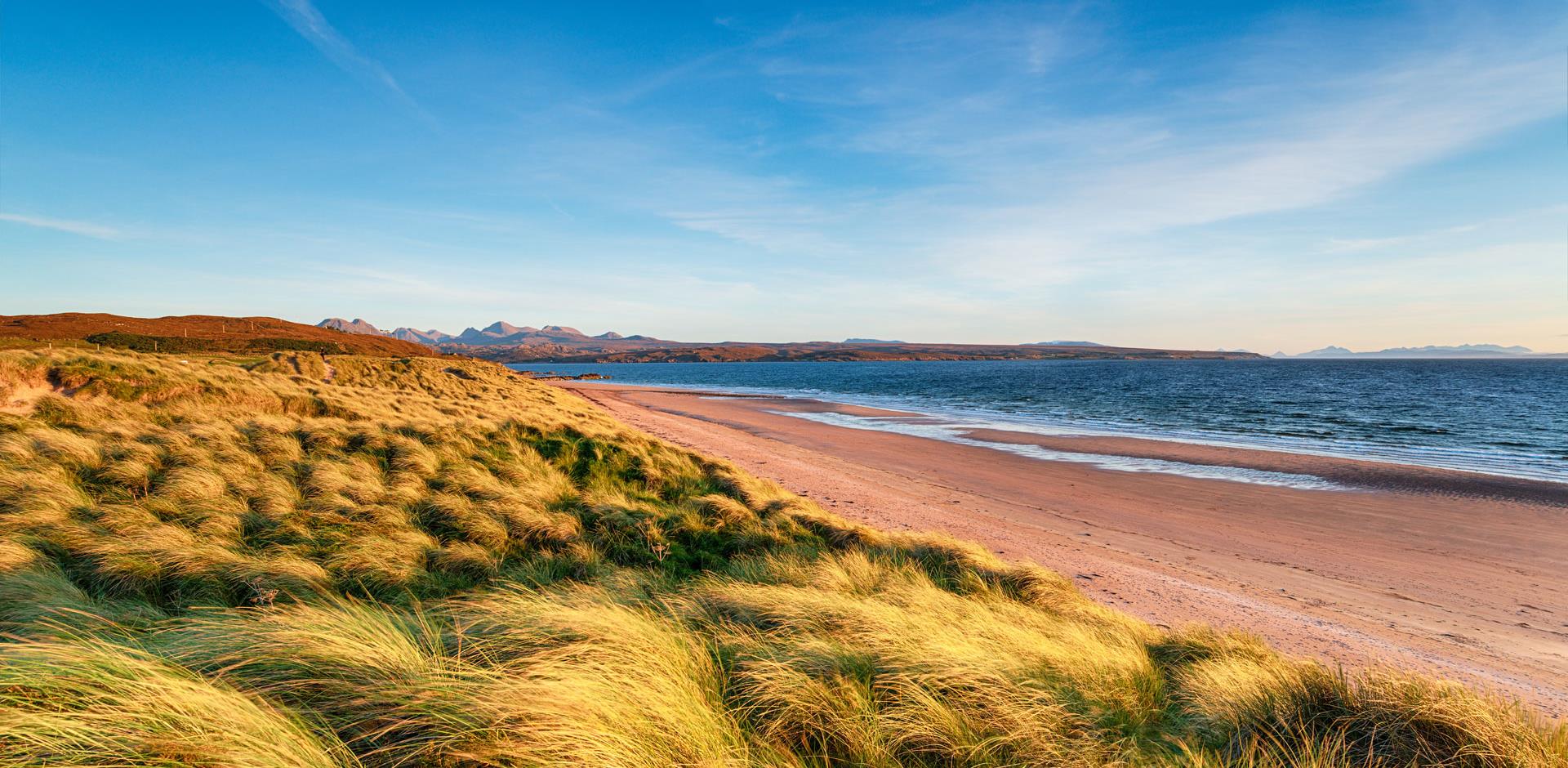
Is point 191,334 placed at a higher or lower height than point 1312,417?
higher

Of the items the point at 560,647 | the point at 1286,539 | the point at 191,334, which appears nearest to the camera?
the point at 560,647

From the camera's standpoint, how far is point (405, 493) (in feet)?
27.0

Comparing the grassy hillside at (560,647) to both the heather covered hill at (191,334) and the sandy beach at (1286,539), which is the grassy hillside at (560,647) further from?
the heather covered hill at (191,334)

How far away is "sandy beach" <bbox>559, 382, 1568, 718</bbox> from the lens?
748cm

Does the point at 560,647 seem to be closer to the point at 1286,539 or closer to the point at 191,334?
the point at 1286,539

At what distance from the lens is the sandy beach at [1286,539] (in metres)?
7.48

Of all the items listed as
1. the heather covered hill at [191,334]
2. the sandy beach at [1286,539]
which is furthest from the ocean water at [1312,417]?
the heather covered hill at [191,334]

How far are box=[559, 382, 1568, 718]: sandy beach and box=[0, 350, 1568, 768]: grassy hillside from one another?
4.01ft

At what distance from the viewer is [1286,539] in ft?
39.4

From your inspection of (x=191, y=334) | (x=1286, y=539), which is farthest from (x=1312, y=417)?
(x=191, y=334)

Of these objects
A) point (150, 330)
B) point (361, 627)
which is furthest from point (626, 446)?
point (150, 330)

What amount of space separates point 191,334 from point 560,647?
5725 centimetres

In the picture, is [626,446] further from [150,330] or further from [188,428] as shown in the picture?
[150,330]

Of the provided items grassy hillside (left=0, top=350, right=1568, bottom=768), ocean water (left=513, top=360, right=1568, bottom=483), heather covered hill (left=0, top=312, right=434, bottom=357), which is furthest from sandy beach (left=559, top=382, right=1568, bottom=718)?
heather covered hill (left=0, top=312, right=434, bottom=357)
